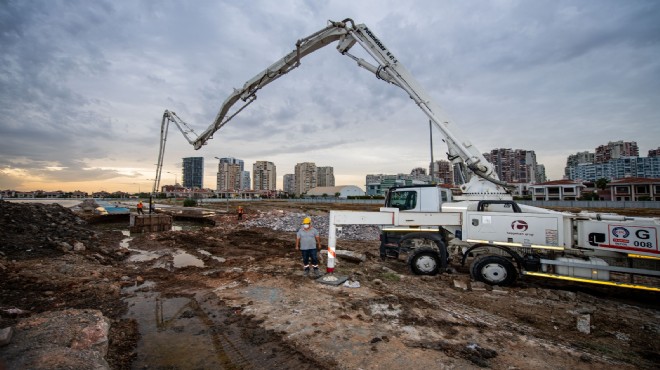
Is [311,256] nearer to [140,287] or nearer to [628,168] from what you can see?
[140,287]

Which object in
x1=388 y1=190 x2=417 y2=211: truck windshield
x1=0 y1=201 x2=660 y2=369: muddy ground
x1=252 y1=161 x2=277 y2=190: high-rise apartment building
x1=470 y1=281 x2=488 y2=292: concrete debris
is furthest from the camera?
x1=252 y1=161 x2=277 y2=190: high-rise apartment building

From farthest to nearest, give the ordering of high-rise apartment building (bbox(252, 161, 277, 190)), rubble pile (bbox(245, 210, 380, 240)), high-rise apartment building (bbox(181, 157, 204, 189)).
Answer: high-rise apartment building (bbox(181, 157, 204, 189))
high-rise apartment building (bbox(252, 161, 277, 190))
rubble pile (bbox(245, 210, 380, 240))

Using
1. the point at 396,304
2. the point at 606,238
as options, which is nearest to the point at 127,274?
the point at 396,304

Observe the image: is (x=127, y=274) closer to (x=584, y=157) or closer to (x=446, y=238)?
(x=446, y=238)

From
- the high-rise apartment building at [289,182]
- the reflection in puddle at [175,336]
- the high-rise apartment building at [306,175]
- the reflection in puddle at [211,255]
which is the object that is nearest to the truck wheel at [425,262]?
the reflection in puddle at [175,336]

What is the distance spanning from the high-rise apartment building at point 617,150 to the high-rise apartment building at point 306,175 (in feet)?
493

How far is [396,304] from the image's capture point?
5.93m

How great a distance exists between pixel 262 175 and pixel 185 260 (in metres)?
155

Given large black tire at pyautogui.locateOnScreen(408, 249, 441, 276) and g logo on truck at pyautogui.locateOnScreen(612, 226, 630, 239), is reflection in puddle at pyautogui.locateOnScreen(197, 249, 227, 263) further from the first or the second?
g logo on truck at pyautogui.locateOnScreen(612, 226, 630, 239)

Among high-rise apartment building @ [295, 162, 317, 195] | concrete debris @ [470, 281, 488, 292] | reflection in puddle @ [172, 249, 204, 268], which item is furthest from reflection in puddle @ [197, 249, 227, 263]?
high-rise apartment building @ [295, 162, 317, 195]

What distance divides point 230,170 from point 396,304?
156 metres

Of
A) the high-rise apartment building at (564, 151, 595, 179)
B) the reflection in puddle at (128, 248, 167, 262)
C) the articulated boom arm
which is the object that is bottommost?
the reflection in puddle at (128, 248, 167, 262)

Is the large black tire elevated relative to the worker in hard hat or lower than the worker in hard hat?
lower

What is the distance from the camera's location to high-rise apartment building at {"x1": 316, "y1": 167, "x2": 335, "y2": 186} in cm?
16075
